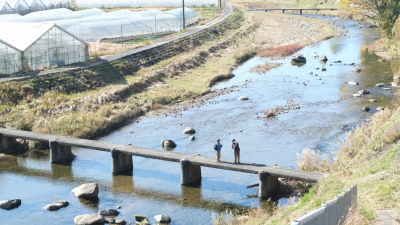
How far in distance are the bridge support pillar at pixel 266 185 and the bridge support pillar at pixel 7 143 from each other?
22.2m

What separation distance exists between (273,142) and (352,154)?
30.9 feet

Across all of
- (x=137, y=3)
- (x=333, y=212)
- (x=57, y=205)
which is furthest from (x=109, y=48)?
(x=333, y=212)

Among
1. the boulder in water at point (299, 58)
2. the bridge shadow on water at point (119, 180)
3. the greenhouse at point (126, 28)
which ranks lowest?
the bridge shadow on water at point (119, 180)

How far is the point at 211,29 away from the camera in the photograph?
91750 mm

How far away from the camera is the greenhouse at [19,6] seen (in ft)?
332

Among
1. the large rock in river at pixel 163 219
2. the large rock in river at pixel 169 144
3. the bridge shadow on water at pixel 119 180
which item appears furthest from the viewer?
the large rock in river at pixel 169 144

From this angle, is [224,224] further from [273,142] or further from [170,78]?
[170,78]

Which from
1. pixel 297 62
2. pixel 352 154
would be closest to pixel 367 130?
pixel 352 154

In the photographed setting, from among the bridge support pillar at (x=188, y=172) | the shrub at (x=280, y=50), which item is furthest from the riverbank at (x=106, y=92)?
the bridge support pillar at (x=188, y=172)

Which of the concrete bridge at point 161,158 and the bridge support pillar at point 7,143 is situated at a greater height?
the concrete bridge at point 161,158

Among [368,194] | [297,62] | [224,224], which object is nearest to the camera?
[368,194]

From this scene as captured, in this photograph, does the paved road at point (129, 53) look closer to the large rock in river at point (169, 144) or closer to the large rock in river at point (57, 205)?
the large rock in river at point (169, 144)

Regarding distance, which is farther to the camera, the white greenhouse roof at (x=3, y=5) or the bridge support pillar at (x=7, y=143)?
the white greenhouse roof at (x=3, y=5)

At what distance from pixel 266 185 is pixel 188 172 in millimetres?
5349
